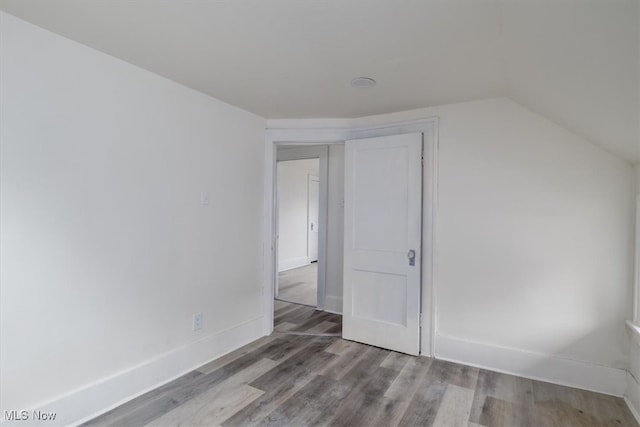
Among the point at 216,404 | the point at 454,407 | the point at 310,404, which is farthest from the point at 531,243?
the point at 216,404

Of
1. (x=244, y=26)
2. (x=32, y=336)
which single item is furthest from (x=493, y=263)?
(x=32, y=336)

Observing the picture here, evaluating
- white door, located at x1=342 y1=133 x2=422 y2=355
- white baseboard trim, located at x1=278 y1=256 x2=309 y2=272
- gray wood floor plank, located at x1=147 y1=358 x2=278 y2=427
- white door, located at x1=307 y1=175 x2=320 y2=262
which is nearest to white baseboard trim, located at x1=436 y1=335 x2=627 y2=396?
white door, located at x1=342 y1=133 x2=422 y2=355

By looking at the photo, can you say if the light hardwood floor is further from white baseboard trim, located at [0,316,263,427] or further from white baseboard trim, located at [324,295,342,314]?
white baseboard trim, located at [0,316,263,427]

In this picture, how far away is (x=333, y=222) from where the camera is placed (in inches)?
169

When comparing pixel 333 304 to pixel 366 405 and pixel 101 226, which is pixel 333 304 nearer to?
pixel 366 405

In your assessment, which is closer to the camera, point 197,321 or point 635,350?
point 635,350

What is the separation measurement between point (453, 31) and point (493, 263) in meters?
1.84

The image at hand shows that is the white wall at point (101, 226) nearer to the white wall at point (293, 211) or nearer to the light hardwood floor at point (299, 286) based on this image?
the light hardwood floor at point (299, 286)

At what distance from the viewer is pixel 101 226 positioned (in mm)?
2074

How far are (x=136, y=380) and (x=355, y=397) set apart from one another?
5.01 ft

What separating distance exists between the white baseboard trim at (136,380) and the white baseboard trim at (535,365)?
1.95 metres

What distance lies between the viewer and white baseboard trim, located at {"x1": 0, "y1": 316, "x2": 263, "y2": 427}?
1.90m

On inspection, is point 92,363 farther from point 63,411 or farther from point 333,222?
point 333,222

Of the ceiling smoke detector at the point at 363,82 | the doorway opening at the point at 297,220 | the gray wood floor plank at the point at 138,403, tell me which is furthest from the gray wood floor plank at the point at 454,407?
the doorway opening at the point at 297,220
